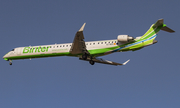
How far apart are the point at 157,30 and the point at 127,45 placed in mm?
4121

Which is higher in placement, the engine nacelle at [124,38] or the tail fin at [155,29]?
the tail fin at [155,29]

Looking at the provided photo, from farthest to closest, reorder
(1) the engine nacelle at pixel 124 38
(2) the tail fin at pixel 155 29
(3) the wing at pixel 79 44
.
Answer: (1) the engine nacelle at pixel 124 38 → (2) the tail fin at pixel 155 29 → (3) the wing at pixel 79 44

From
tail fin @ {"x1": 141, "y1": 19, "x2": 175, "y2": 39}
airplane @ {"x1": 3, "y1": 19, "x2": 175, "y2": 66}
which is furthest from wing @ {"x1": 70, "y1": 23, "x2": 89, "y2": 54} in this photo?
tail fin @ {"x1": 141, "y1": 19, "x2": 175, "y2": 39}

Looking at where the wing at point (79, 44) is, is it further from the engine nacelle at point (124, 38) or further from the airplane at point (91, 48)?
the engine nacelle at point (124, 38)

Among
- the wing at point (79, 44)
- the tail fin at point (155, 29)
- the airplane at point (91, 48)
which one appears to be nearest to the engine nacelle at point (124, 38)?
the airplane at point (91, 48)

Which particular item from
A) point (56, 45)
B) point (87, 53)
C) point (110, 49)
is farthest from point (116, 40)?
point (56, 45)

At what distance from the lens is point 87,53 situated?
114ft

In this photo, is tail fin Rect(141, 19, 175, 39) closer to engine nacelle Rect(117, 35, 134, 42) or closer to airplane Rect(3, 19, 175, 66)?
airplane Rect(3, 19, 175, 66)

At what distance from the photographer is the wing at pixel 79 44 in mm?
31319

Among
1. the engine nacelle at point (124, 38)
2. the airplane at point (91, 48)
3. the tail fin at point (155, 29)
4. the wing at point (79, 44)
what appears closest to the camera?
the wing at point (79, 44)

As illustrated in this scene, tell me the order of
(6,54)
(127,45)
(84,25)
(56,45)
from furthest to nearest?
(6,54), (56,45), (127,45), (84,25)

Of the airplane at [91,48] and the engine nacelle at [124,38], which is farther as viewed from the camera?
the airplane at [91,48]

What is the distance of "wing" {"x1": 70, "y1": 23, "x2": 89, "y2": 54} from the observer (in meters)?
31.3

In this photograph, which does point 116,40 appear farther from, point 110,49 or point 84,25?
point 84,25
